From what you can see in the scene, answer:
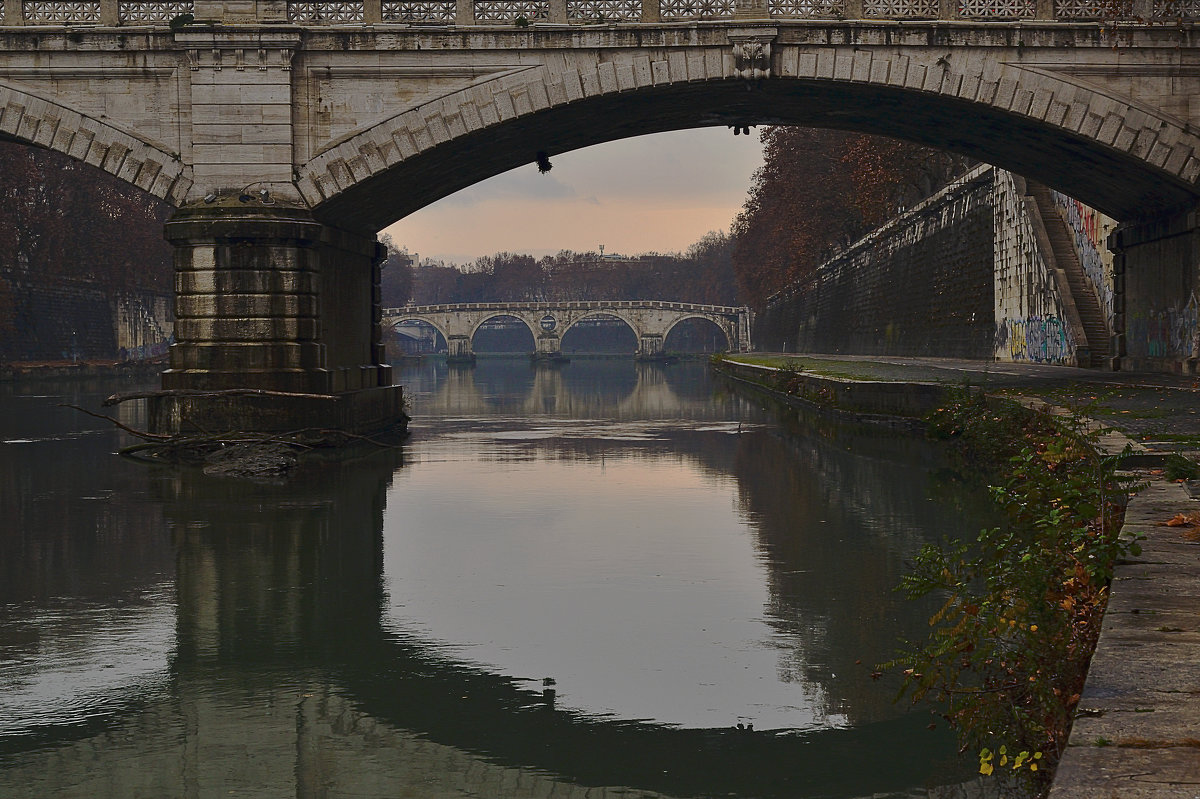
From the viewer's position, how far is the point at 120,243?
5259 centimetres

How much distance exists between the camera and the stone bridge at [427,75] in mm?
16984

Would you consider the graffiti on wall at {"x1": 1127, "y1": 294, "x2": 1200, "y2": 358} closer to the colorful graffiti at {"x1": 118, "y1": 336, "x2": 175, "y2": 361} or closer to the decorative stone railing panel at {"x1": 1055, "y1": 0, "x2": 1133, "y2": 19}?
the decorative stone railing panel at {"x1": 1055, "y1": 0, "x2": 1133, "y2": 19}

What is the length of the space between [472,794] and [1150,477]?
16.9ft

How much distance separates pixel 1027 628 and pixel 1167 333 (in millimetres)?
17680

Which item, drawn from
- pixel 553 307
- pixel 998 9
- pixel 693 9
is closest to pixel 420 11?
pixel 693 9

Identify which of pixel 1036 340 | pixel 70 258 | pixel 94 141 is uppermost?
pixel 70 258

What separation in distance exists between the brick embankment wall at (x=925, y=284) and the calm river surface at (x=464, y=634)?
19179 mm

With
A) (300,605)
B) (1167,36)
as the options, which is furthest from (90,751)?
(1167,36)

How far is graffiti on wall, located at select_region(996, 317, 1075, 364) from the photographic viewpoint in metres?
26.6

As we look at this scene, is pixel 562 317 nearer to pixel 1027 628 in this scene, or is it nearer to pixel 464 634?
pixel 464 634

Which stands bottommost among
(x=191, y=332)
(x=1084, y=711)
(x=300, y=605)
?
(x=300, y=605)

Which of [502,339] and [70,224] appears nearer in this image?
[70,224]

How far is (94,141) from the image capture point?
17.7 m

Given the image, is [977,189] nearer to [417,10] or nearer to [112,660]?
[417,10]
